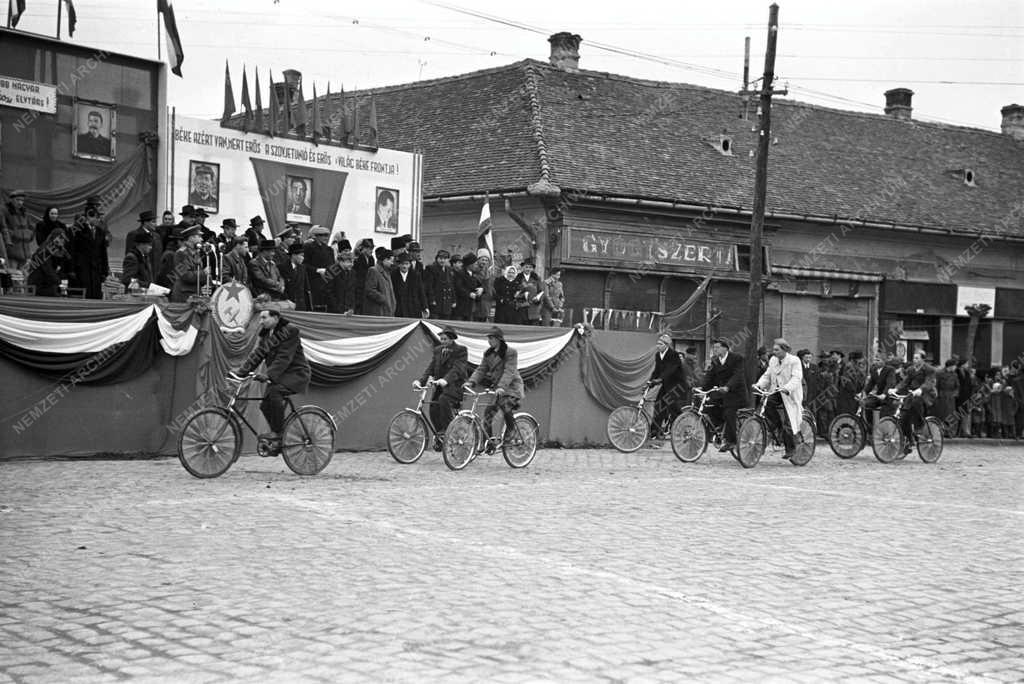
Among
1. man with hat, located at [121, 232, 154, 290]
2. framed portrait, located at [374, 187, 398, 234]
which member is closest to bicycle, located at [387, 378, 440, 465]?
man with hat, located at [121, 232, 154, 290]

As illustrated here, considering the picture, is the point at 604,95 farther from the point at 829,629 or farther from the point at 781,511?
the point at 829,629

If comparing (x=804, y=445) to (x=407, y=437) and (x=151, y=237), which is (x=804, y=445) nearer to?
(x=407, y=437)

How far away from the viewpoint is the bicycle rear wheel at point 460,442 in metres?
16.5

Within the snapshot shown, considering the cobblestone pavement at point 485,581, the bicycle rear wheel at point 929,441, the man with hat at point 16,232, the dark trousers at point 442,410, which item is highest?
the man with hat at point 16,232

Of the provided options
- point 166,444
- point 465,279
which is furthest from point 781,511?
point 465,279

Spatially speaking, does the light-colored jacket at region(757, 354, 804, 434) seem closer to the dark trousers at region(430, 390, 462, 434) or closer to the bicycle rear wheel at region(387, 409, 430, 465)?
the dark trousers at region(430, 390, 462, 434)

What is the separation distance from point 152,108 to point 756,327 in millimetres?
13067

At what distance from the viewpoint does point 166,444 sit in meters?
17.0

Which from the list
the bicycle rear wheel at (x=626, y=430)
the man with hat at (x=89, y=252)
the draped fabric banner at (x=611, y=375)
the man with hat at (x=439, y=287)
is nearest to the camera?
the man with hat at (x=89, y=252)

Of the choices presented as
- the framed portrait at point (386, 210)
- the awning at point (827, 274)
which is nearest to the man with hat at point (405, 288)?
the framed portrait at point (386, 210)

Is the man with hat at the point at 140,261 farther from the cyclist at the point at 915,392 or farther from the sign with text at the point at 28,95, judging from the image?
the cyclist at the point at 915,392

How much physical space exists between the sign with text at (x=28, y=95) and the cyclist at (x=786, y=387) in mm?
11936

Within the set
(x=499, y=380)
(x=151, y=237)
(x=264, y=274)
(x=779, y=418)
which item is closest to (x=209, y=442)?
(x=264, y=274)

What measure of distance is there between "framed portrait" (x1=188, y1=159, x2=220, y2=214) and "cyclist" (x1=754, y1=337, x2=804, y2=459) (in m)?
10.1
